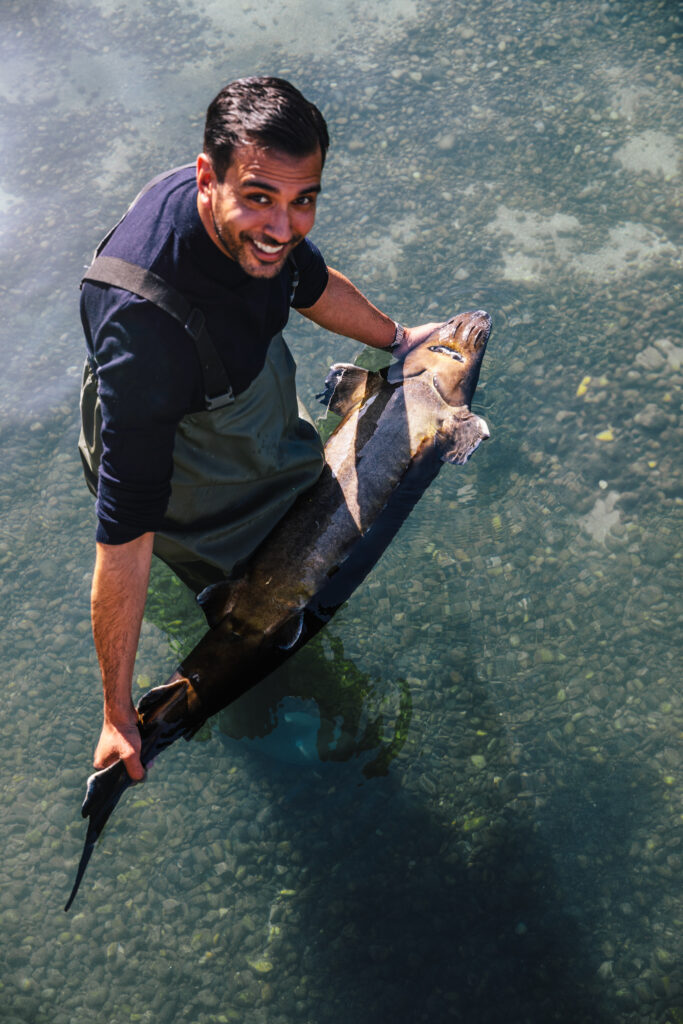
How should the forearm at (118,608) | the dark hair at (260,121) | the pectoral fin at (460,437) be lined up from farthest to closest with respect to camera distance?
the pectoral fin at (460,437)
the forearm at (118,608)
the dark hair at (260,121)

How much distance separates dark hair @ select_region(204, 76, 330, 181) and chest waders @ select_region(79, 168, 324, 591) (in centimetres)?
45

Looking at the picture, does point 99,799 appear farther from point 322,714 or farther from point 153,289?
point 153,289

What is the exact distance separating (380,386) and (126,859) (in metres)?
2.34

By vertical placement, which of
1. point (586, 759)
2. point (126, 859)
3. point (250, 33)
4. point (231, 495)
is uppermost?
point (250, 33)

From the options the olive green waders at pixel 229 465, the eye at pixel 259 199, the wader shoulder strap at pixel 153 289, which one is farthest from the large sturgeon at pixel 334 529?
the eye at pixel 259 199

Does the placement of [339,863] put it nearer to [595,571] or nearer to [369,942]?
[369,942]

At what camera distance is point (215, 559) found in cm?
325

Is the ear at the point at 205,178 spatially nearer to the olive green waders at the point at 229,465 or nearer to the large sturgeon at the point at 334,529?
the olive green waders at the point at 229,465

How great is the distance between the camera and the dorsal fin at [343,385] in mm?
4078

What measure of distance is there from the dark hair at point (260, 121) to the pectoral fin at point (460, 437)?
1825 millimetres

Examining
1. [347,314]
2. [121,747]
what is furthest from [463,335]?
[121,747]

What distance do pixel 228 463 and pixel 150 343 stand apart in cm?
82

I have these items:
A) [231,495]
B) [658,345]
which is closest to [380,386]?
[231,495]

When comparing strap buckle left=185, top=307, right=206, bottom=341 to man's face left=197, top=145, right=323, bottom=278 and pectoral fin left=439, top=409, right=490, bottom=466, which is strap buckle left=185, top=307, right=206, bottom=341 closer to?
man's face left=197, top=145, right=323, bottom=278
